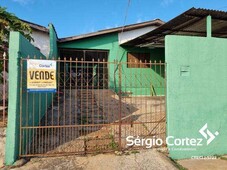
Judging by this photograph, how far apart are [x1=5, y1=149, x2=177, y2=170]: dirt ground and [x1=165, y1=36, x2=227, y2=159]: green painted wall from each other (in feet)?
2.30

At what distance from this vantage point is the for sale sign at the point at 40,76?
416 cm

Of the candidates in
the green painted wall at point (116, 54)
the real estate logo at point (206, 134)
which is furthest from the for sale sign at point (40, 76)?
the green painted wall at point (116, 54)

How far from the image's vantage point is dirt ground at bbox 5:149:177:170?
3996 millimetres

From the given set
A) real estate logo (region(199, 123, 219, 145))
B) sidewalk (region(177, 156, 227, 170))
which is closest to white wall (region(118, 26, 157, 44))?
real estate logo (region(199, 123, 219, 145))

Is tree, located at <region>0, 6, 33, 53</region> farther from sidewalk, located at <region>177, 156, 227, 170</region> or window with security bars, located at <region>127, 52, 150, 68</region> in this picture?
window with security bars, located at <region>127, 52, 150, 68</region>

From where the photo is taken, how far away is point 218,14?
550 centimetres

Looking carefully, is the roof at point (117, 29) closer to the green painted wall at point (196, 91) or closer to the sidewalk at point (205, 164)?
the green painted wall at point (196, 91)

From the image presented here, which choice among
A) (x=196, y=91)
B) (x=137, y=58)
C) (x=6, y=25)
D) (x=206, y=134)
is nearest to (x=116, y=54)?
(x=137, y=58)

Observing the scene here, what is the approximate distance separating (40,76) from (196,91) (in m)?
3.66

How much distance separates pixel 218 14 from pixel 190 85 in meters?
2.26

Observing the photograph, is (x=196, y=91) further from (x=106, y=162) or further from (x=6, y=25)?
(x=6, y=25)

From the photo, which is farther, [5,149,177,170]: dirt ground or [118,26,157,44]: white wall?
[118,26,157,44]: white wall

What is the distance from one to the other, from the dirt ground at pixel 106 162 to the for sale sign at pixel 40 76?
1.49 metres

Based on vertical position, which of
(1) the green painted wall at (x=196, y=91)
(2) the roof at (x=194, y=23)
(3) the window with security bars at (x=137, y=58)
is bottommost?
(1) the green painted wall at (x=196, y=91)
